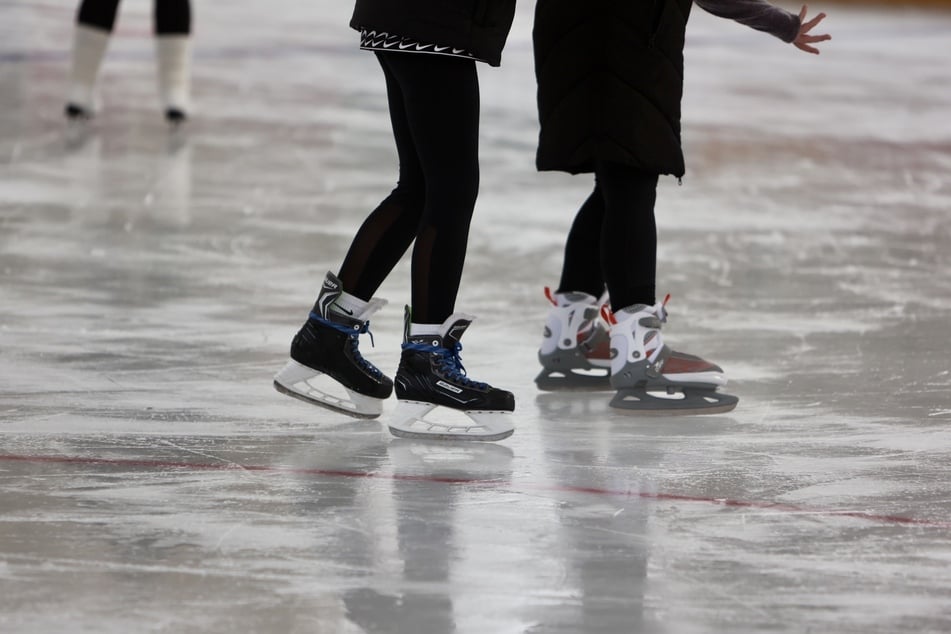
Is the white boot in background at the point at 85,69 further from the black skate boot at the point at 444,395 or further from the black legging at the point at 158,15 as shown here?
the black skate boot at the point at 444,395

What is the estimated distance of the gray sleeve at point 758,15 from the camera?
3381 mm

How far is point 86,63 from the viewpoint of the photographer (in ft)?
23.6

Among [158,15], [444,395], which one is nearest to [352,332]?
[444,395]

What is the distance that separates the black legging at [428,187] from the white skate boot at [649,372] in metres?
0.38

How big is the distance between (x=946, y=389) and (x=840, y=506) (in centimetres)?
93

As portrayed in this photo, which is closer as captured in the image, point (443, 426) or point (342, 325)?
point (443, 426)

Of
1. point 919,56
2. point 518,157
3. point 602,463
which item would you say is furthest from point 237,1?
point 602,463

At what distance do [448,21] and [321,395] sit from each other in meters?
0.73

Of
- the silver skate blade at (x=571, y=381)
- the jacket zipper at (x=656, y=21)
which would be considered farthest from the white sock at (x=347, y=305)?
the jacket zipper at (x=656, y=21)

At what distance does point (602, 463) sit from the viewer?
2.94 meters

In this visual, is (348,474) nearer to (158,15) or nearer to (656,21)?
(656,21)

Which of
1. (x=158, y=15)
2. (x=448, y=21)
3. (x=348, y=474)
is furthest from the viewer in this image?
(x=158, y=15)

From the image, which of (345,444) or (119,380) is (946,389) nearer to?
(345,444)

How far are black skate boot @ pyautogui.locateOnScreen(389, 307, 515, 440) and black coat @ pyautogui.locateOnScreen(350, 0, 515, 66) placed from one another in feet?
1.63
